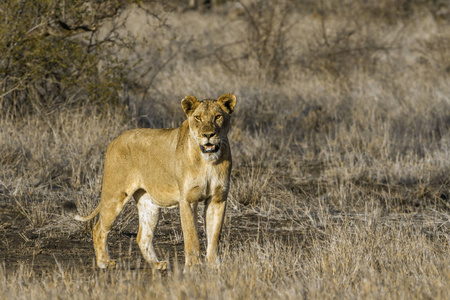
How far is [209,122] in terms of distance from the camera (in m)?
5.15

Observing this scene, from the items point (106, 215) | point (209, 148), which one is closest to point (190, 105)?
point (209, 148)

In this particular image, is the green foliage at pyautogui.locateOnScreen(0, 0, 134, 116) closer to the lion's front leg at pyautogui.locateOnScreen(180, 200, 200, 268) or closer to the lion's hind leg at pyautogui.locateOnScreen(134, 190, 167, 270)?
the lion's hind leg at pyautogui.locateOnScreen(134, 190, 167, 270)

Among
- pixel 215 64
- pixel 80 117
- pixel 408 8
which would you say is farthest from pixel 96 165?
pixel 408 8

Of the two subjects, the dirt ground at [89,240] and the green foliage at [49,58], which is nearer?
the dirt ground at [89,240]

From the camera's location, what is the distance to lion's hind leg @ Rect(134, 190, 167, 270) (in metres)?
6.05

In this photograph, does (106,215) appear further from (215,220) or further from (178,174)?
(215,220)

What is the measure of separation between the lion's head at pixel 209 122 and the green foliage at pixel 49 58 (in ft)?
15.6

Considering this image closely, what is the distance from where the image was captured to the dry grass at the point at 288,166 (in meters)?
4.87

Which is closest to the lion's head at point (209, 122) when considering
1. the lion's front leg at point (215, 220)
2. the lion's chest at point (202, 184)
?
the lion's chest at point (202, 184)

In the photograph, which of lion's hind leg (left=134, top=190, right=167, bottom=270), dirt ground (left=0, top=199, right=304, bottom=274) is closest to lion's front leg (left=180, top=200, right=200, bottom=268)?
dirt ground (left=0, top=199, right=304, bottom=274)

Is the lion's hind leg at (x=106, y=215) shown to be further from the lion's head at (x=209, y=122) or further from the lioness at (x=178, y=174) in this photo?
the lion's head at (x=209, y=122)

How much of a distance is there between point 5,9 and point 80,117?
168 cm

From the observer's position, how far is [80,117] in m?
9.66

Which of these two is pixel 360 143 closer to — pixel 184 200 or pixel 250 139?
pixel 250 139
